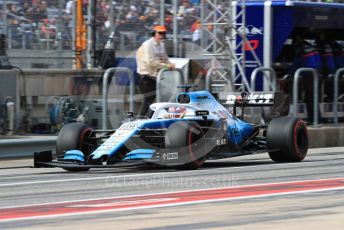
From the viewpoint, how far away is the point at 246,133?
13273 millimetres

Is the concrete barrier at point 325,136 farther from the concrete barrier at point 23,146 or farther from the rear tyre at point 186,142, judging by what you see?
the rear tyre at point 186,142

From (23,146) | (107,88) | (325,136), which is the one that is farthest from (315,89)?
(23,146)

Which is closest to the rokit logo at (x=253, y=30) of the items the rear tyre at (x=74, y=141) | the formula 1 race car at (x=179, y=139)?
the formula 1 race car at (x=179, y=139)

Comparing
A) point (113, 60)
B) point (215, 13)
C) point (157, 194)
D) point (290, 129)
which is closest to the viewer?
point (157, 194)

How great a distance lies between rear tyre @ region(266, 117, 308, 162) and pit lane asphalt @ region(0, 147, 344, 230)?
205mm

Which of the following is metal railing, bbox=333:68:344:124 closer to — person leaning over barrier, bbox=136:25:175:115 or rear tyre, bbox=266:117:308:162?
person leaning over barrier, bbox=136:25:175:115

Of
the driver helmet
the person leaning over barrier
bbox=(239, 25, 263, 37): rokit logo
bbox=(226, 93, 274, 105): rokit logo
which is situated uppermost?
bbox=(239, 25, 263, 37): rokit logo

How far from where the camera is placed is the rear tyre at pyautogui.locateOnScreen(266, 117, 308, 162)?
12998mm

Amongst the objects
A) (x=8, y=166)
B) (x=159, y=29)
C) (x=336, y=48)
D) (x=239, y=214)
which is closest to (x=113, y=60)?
(x=159, y=29)

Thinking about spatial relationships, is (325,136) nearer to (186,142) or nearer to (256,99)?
(256,99)

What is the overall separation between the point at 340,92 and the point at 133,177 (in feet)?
32.8

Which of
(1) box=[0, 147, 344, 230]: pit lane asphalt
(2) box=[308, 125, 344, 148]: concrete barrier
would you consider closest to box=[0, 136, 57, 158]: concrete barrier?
(1) box=[0, 147, 344, 230]: pit lane asphalt

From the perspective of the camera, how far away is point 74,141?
1209 centimetres

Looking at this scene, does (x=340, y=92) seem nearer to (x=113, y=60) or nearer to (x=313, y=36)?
(x=313, y=36)
